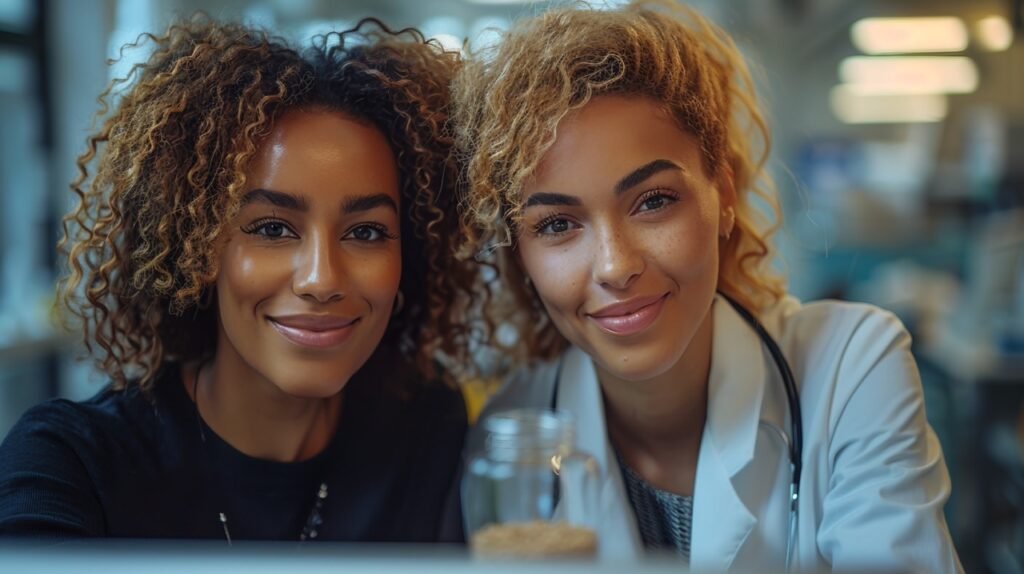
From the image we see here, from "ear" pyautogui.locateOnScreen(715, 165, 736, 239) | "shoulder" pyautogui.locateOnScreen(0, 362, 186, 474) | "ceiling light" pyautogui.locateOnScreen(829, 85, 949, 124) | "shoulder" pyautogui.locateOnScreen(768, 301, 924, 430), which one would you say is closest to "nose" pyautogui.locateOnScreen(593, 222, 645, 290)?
"ear" pyautogui.locateOnScreen(715, 165, 736, 239)

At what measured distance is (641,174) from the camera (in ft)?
3.79

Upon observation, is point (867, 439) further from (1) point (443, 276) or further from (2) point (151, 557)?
(2) point (151, 557)

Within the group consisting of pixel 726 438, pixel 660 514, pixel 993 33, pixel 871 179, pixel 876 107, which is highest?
pixel 993 33

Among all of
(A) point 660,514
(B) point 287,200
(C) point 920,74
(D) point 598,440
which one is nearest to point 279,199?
(B) point 287,200

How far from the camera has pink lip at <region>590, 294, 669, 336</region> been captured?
1.17 meters

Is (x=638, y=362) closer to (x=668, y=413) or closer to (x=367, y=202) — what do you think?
(x=668, y=413)

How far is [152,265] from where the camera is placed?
46.3 inches

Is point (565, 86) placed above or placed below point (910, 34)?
below

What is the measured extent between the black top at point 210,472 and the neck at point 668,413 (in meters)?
0.24

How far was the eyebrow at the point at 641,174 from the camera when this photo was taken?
3.76 feet

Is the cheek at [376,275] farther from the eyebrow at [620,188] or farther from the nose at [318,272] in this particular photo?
the eyebrow at [620,188]

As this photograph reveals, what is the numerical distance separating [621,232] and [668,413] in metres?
0.37

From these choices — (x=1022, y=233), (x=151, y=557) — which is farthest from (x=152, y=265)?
(x=1022, y=233)

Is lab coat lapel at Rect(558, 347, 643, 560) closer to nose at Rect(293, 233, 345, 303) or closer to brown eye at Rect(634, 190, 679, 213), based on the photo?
brown eye at Rect(634, 190, 679, 213)
